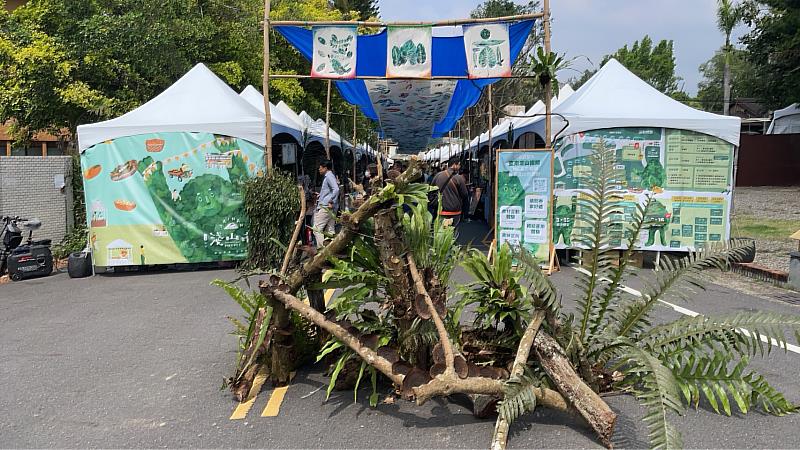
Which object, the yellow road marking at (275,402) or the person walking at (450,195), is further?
the person walking at (450,195)

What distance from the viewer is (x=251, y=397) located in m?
4.32

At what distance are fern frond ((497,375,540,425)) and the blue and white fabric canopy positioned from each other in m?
6.41

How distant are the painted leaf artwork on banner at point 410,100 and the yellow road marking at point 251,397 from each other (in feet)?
23.3

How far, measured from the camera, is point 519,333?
4203mm

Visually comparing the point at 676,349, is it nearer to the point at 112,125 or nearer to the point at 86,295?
the point at 86,295

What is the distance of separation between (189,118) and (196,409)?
6594mm

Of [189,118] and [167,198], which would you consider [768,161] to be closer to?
[189,118]

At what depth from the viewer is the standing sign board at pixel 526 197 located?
900 cm

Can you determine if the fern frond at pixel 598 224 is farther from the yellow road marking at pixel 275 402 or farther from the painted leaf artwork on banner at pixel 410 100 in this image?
the painted leaf artwork on banner at pixel 410 100

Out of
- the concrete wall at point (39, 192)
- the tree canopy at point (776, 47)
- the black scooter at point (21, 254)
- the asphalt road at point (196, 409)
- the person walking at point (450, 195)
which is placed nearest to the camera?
the asphalt road at point (196, 409)

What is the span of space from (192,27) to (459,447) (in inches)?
614

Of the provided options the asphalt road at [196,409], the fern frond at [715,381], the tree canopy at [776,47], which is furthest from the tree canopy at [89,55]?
the tree canopy at [776,47]

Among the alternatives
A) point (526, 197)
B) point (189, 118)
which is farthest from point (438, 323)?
point (189, 118)

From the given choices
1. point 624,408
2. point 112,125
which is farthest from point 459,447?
point 112,125
